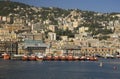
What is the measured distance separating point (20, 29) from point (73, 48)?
3849 centimetres

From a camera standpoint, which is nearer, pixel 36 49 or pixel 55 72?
pixel 55 72

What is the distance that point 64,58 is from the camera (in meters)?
120

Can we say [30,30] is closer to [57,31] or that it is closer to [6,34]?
[57,31]

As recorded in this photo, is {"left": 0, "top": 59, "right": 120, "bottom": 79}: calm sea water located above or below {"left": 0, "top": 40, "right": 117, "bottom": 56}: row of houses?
below

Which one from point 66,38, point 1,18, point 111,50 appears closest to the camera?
point 111,50

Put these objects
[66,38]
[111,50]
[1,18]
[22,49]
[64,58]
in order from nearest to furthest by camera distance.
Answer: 1. [64,58]
2. [22,49]
3. [111,50]
4. [66,38]
5. [1,18]

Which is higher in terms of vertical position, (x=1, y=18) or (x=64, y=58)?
(x=1, y=18)

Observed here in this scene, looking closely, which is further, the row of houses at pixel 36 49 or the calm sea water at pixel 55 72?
the row of houses at pixel 36 49

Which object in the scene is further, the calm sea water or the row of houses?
the row of houses

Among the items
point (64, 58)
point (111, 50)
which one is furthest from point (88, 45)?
point (64, 58)

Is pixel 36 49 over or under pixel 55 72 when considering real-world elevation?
over

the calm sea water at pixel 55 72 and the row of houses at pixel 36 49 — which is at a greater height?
the row of houses at pixel 36 49

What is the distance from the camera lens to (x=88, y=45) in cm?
16312

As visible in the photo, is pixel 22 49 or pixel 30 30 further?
pixel 30 30
